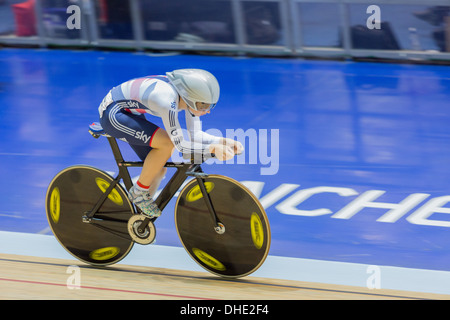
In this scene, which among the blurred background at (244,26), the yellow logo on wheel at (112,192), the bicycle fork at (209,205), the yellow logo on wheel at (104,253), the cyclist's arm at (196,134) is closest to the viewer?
the cyclist's arm at (196,134)

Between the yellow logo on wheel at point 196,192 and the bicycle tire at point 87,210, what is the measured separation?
1.21 ft

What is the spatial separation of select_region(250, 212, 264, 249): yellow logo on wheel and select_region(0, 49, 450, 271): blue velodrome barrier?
81cm

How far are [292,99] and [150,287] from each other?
4509 millimetres

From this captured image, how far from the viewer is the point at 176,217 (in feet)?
12.8

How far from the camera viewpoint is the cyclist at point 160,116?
3486 millimetres

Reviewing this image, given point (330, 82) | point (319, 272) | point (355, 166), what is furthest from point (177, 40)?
point (319, 272)

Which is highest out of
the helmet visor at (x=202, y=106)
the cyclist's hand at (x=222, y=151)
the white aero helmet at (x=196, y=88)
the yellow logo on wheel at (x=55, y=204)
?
the white aero helmet at (x=196, y=88)

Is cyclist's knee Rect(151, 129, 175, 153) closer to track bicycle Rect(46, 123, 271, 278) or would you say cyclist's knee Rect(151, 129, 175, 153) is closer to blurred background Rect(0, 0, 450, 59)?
track bicycle Rect(46, 123, 271, 278)

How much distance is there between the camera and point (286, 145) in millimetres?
6430

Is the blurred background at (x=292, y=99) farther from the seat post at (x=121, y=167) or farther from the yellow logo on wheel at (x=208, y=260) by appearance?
the seat post at (x=121, y=167)

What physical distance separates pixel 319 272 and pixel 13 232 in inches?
85.9

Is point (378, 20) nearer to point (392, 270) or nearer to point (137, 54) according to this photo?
point (137, 54)

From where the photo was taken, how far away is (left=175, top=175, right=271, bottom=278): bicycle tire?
11.8ft

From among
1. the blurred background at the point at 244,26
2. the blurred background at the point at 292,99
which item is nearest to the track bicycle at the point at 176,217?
the blurred background at the point at 292,99
